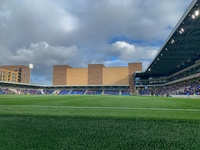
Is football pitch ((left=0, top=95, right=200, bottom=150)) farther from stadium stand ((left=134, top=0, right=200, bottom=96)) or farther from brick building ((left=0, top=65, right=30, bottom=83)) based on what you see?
brick building ((left=0, top=65, right=30, bottom=83))

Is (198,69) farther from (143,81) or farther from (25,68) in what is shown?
(25,68)

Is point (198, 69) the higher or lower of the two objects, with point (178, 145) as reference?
higher

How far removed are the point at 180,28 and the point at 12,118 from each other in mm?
20368

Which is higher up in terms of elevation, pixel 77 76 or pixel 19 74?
pixel 19 74

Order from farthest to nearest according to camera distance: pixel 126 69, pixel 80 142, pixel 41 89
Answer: pixel 41 89
pixel 126 69
pixel 80 142

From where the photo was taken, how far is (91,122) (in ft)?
11.8

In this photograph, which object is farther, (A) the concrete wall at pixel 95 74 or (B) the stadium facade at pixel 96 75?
(A) the concrete wall at pixel 95 74

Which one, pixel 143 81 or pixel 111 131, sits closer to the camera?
pixel 111 131

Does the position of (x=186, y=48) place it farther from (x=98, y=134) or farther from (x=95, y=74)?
(x=95, y=74)

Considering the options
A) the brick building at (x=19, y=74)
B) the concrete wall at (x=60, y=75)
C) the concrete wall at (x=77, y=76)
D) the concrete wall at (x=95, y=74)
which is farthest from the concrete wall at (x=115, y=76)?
the brick building at (x=19, y=74)

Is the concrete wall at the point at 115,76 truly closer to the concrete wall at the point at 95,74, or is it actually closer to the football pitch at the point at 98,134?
the concrete wall at the point at 95,74

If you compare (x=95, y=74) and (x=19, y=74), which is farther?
(x=19, y=74)

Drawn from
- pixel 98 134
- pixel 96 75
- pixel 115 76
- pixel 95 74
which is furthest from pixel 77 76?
pixel 98 134

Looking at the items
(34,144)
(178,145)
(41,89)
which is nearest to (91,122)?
(34,144)
